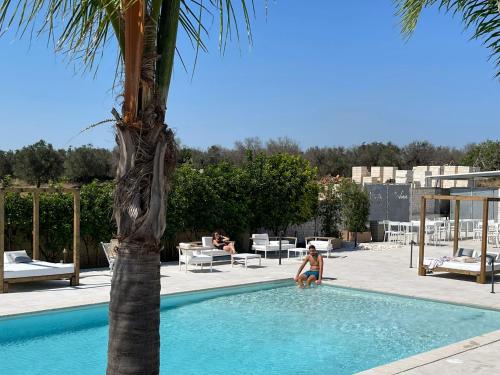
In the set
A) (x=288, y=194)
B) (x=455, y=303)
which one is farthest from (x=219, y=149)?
(x=455, y=303)

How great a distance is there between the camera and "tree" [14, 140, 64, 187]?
130ft

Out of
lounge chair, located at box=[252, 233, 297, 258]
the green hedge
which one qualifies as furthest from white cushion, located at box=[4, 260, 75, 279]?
lounge chair, located at box=[252, 233, 297, 258]

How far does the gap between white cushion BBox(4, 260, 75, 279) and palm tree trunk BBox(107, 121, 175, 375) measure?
936 cm

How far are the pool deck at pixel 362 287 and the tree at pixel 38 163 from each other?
26.3 metres

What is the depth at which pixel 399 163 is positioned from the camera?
6725cm

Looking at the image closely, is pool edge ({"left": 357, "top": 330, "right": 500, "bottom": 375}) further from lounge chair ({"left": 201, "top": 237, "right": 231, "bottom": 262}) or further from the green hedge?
lounge chair ({"left": 201, "top": 237, "right": 231, "bottom": 262})

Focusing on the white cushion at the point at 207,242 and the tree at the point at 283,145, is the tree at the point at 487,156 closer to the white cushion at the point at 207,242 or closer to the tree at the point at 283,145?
the tree at the point at 283,145

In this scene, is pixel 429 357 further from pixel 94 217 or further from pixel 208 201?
pixel 208 201

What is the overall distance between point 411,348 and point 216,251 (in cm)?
828

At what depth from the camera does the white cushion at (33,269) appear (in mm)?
11922

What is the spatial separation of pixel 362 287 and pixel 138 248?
35.1 feet

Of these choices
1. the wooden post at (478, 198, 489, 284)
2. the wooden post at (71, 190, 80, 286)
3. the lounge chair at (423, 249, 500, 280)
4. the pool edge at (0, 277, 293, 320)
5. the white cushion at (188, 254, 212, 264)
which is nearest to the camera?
the pool edge at (0, 277, 293, 320)

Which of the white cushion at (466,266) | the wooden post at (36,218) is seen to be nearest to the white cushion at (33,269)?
the wooden post at (36,218)

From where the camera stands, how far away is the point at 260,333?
9.90 metres
